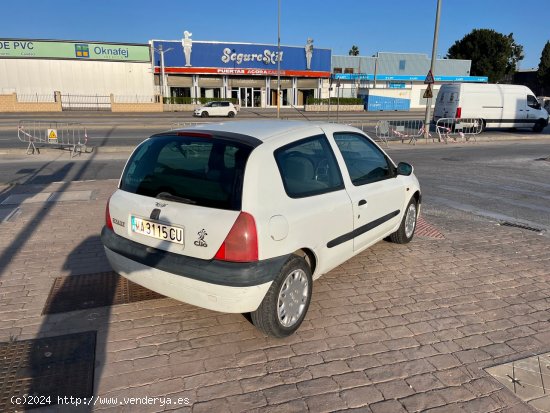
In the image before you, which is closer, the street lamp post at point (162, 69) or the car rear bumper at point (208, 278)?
the car rear bumper at point (208, 278)

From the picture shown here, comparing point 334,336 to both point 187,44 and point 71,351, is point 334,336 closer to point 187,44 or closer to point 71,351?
point 71,351

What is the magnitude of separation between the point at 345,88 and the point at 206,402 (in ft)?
192

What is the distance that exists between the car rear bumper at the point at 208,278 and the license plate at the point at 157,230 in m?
0.12

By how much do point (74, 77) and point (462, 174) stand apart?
141 ft

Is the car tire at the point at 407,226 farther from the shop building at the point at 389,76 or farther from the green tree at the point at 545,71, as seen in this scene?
the green tree at the point at 545,71

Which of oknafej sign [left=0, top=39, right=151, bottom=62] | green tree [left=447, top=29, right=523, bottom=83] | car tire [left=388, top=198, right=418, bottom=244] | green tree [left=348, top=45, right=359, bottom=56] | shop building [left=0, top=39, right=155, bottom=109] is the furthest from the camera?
green tree [left=348, top=45, right=359, bottom=56]

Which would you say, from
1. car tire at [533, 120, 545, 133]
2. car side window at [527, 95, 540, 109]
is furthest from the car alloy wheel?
car tire at [533, 120, 545, 133]

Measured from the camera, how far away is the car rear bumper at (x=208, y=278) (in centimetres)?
288

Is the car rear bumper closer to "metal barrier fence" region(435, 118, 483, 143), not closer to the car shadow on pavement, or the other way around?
the car shadow on pavement

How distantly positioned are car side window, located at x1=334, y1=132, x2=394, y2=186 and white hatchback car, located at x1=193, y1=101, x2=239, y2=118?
31.6 metres

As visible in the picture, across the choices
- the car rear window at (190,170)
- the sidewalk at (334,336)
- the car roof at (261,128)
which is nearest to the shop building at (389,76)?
the sidewalk at (334,336)

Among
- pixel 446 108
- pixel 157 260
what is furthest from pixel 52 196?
pixel 446 108

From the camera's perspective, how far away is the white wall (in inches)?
1650

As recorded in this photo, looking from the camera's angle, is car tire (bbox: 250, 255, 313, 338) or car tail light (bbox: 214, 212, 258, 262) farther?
car tire (bbox: 250, 255, 313, 338)
